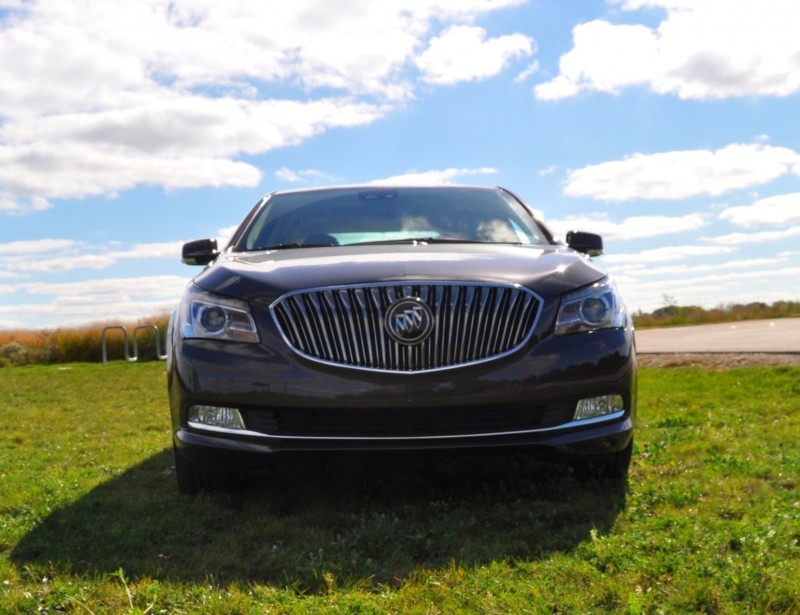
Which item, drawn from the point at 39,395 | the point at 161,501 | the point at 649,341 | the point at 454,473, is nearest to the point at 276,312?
the point at 161,501

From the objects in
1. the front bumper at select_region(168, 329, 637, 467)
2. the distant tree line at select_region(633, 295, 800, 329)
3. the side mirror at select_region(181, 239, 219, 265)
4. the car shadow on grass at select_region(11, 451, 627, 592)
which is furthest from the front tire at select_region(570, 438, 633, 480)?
the distant tree line at select_region(633, 295, 800, 329)

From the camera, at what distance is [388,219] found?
5.69m

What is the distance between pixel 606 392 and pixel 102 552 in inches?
91.7

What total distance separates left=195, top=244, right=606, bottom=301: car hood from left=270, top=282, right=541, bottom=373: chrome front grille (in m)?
0.06

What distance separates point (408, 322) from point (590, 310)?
0.90 metres

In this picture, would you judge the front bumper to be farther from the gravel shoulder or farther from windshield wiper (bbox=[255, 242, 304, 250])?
the gravel shoulder

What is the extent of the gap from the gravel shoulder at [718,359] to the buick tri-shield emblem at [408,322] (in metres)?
8.31

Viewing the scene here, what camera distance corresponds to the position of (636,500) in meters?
4.47

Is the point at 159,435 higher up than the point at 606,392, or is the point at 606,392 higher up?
the point at 606,392

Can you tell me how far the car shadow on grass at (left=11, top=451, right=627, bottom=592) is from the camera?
3510mm

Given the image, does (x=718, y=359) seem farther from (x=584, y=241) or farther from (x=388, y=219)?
(x=388, y=219)

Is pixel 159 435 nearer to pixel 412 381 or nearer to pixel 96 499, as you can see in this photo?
pixel 96 499

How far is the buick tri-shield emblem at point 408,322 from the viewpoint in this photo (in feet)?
12.8

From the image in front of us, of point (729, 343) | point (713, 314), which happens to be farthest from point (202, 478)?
point (713, 314)
